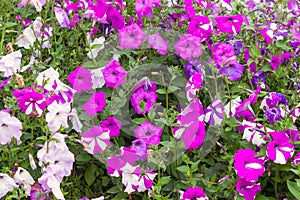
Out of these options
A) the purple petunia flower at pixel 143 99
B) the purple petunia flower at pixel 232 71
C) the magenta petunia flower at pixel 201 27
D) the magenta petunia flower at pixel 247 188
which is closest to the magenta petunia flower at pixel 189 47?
the magenta petunia flower at pixel 201 27

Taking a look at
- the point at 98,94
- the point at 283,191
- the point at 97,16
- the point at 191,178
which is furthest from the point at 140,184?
the point at 97,16

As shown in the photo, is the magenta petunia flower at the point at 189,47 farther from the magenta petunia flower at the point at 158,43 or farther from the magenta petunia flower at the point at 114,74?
the magenta petunia flower at the point at 114,74

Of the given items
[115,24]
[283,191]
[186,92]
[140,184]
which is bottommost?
[283,191]

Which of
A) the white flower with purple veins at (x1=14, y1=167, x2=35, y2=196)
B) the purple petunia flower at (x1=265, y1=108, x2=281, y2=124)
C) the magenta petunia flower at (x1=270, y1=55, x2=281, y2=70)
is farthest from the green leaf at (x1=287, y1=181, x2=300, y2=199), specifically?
the white flower with purple veins at (x1=14, y1=167, x2=35, y2=196)

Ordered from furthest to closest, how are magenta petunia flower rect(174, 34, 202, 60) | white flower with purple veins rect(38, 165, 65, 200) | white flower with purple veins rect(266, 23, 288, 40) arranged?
white flower with purple veins rect(266, 23, 288, 40)
magenta petunia flower rect(174, 34, 202, 60)
white flower with purple veins rect(38, 165, 65, 200)

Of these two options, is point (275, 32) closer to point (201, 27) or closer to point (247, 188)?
point (201, 27)

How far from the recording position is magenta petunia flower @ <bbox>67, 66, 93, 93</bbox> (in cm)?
257

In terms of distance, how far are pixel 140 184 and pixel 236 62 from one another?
30.1 inches

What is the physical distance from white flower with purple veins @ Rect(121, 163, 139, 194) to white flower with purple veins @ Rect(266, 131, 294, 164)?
0.53 meters

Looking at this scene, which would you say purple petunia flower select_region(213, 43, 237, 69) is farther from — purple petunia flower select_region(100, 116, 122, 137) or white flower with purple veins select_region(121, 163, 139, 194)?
white flower with purple veins select_region(121, 163, 139, 194)

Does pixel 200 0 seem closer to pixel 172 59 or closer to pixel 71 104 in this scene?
pixel 172 59

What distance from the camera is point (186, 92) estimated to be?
2.63 meters

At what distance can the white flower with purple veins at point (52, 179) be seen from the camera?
2121mm

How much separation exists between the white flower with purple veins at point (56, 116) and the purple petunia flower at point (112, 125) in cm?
20
